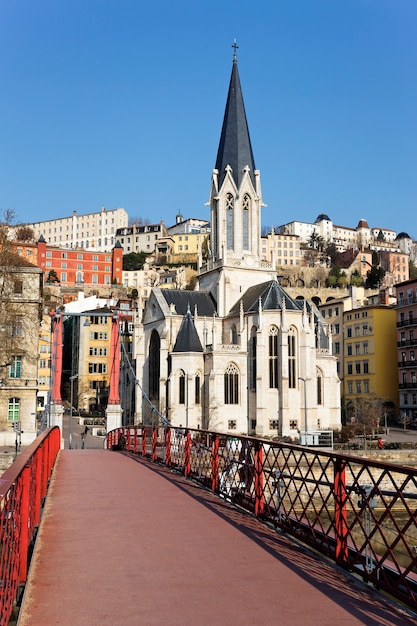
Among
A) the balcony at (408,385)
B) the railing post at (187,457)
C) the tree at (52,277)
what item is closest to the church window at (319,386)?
the balcony at (408,385)

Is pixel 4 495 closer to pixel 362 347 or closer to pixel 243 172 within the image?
pixel 243 172

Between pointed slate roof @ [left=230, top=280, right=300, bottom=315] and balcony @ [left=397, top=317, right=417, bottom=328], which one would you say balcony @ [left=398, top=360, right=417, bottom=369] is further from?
pointed slate roof @ [left=230, top=280, right=300, bottom=315]

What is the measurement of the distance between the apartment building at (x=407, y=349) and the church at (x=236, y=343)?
8.19 meters

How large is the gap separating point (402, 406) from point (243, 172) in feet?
91.3

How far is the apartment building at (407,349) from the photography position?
63.2 metres

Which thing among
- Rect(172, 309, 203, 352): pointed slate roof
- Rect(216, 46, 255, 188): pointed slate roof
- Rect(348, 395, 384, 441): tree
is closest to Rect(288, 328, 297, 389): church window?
Rect(348, 395, 384, 441): tree

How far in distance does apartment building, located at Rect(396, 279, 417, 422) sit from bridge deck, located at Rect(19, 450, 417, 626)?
183 ft

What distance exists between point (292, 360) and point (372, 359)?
17.6 meters

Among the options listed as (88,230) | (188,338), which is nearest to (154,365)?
(188,338)

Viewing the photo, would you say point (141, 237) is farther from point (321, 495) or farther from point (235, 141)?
point (321, 495)

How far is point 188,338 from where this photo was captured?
55.0 metres

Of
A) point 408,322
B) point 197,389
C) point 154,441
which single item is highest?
point 408,322

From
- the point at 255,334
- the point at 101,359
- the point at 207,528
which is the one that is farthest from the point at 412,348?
the point at 207,528

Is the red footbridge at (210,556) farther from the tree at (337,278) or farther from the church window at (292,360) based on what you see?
the tree at (337,278)
